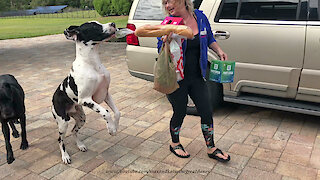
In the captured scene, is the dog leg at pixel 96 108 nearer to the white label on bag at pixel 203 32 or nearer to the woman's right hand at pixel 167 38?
the woman's right hand at pixel 167 38

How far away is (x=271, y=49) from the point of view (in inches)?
156

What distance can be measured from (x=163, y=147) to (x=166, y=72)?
1257 millimetres

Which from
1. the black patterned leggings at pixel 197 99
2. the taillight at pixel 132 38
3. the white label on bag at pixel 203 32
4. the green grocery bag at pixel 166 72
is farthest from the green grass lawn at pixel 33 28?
the white label on bag at pixel 203 32

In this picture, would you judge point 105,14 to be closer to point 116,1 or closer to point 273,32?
point 116,1

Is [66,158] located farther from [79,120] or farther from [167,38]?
[167,38]

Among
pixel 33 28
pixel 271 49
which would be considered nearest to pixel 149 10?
pixel 271 49

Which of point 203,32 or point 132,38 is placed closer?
point 203,32

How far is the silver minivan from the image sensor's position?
12.4 feet

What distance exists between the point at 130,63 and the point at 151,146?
1.80 m

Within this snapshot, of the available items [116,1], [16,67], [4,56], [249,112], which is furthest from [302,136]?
A: [116,1]

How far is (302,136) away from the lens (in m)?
3.98

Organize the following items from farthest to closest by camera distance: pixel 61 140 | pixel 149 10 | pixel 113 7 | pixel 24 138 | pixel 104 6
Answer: pixel 104 6 < pixel 113 7 < pixel 149 10 < pixel 24 138 < pixel 61 140

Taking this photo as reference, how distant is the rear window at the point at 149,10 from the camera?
188 inches

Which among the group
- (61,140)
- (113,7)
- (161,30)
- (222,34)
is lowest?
(61,140)
